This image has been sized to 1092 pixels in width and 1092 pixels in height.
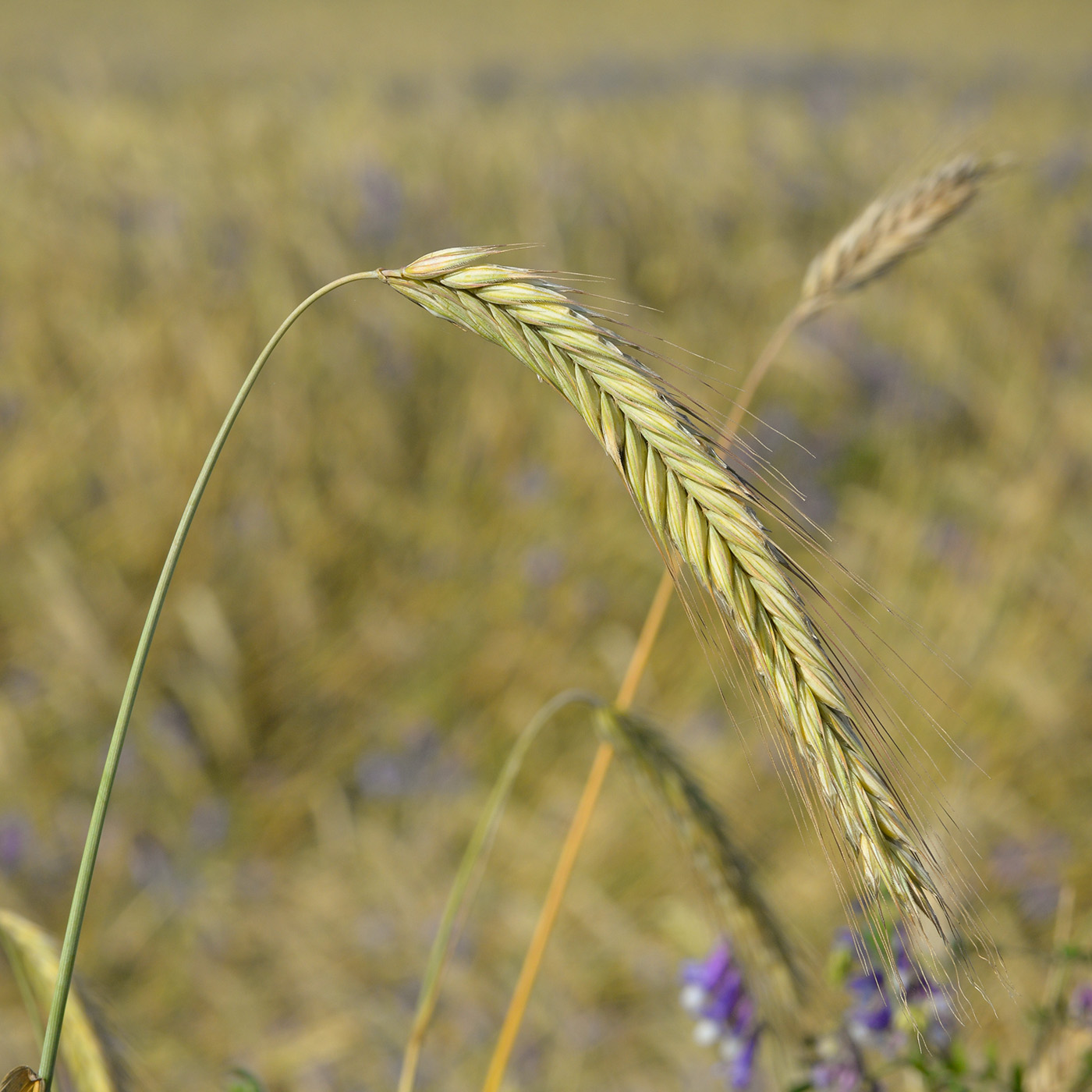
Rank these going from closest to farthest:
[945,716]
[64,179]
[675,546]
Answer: [675,546]
[945,716]
[64,179]

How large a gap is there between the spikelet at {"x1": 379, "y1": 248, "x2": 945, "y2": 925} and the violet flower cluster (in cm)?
45

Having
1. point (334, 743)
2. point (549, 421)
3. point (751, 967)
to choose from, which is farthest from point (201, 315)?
point (751, 967)

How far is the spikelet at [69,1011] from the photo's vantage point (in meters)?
0.61

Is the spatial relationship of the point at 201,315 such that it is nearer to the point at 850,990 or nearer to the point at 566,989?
the point at 566,989

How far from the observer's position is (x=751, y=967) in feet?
2.61

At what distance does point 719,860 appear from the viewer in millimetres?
786

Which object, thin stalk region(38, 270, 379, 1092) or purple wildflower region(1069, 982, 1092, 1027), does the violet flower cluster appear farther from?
thin stalk region(38, 270, 379, 1092)

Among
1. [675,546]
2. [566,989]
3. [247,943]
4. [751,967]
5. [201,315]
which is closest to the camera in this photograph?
[675,546]

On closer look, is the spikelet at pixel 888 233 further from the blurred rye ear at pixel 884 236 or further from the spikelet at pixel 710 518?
the spikelet at pixel 710 518

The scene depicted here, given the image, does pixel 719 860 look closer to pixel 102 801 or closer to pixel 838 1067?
pixel 838 1067

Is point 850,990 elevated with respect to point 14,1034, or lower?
elevated

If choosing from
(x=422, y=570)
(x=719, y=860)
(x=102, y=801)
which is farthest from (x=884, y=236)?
(x=422, y=570)

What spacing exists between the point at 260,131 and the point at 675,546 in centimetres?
526

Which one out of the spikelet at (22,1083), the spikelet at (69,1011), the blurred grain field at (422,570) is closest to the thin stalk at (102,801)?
the spikelet at (22,1083)
